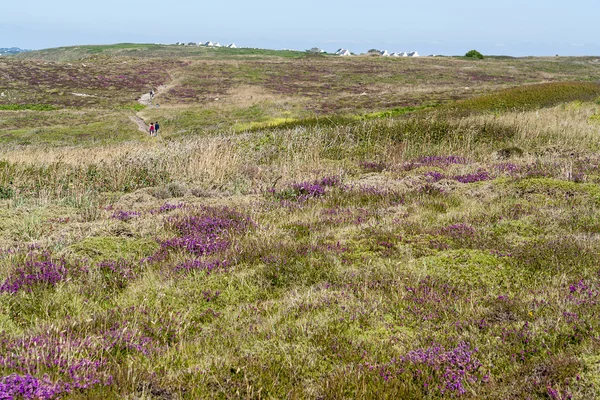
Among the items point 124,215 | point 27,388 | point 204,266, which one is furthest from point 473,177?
point 27,388

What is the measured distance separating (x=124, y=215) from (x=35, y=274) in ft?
9.42

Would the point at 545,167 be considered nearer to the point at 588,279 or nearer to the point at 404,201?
the point at 404,201

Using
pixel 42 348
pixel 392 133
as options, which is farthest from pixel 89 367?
pixel 392 133

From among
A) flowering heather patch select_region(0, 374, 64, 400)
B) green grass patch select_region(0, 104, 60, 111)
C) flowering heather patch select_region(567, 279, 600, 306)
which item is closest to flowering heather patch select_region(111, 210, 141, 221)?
flowering heather patch select_region(0, 374, 64, 400)

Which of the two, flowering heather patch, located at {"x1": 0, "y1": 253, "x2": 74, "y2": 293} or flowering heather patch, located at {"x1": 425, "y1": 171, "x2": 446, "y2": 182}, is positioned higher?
flowering heather patch, located at {"x1": 425, "y1": 171, "x2": 446, "y2": 182}

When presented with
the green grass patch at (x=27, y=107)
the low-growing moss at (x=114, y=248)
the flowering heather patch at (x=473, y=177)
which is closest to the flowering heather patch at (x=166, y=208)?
the low-growing moss at (x=114, y=248)

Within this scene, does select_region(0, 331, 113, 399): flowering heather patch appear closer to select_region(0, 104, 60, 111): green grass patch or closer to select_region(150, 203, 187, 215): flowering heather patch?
select_region(150, 203, 187, 215): flowering heather patch

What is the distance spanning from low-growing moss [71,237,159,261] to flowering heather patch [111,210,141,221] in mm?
1397

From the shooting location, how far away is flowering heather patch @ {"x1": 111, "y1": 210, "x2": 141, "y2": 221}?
7.86 metres

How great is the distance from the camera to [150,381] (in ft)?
11.2

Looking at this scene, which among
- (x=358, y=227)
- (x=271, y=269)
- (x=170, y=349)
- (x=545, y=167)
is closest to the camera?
(x=170, y=349)

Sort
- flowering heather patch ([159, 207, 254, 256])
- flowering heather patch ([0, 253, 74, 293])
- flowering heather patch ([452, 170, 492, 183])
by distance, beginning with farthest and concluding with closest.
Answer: flowering heather patch ([452, 170, 492, 183]) < flowering heather patch ([159, 207, 254, 256]) < flowering heather patch ([0, 253, 74, 293])

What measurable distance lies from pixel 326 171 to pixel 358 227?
514 centimetres

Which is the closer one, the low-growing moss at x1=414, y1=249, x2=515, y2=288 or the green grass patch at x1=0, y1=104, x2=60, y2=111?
the low-growing moss at x1=414, y1=249, x2=515, y2=288
